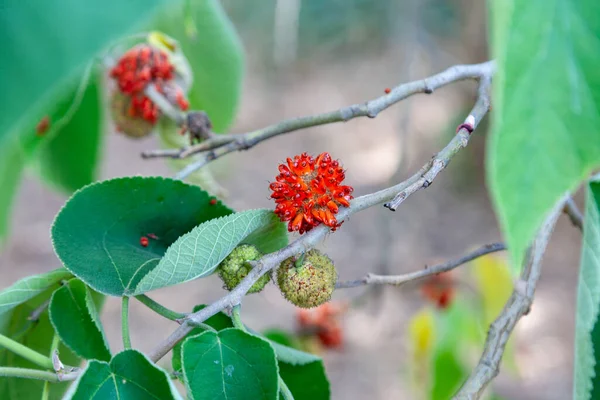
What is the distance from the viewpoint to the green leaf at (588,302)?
681 mm

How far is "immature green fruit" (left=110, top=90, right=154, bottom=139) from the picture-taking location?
1235 mm

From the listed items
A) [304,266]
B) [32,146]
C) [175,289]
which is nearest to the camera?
[304,266]

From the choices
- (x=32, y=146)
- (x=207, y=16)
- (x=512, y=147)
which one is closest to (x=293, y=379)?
(x=512, y=147)

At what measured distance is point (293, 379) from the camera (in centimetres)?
86

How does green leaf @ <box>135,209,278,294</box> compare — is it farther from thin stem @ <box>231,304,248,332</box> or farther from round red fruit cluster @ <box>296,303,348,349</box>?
round red fruit cluster @ <box>296,303,348,349</box>

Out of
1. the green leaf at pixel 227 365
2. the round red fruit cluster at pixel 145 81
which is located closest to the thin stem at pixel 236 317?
the green leaf at pixel 227 365

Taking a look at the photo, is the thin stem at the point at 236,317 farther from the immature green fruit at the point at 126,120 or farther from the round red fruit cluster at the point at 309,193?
the immature green fruit at the point at 126,120

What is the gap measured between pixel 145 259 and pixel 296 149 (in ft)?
18.2

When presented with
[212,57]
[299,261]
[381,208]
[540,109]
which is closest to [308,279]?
[299,261]

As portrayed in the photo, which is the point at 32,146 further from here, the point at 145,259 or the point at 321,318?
the point at 321,318

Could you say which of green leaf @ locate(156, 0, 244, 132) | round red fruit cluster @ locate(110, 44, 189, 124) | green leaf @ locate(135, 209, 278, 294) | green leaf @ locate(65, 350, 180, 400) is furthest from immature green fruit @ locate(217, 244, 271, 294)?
green leaf @ locate(156, 0, 244, 132)

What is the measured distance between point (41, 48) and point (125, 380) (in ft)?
1.50

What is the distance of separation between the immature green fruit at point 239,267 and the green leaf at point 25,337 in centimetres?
26

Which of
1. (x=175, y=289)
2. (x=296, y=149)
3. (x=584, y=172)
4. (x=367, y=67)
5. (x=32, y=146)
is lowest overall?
(x=584, y=172)
